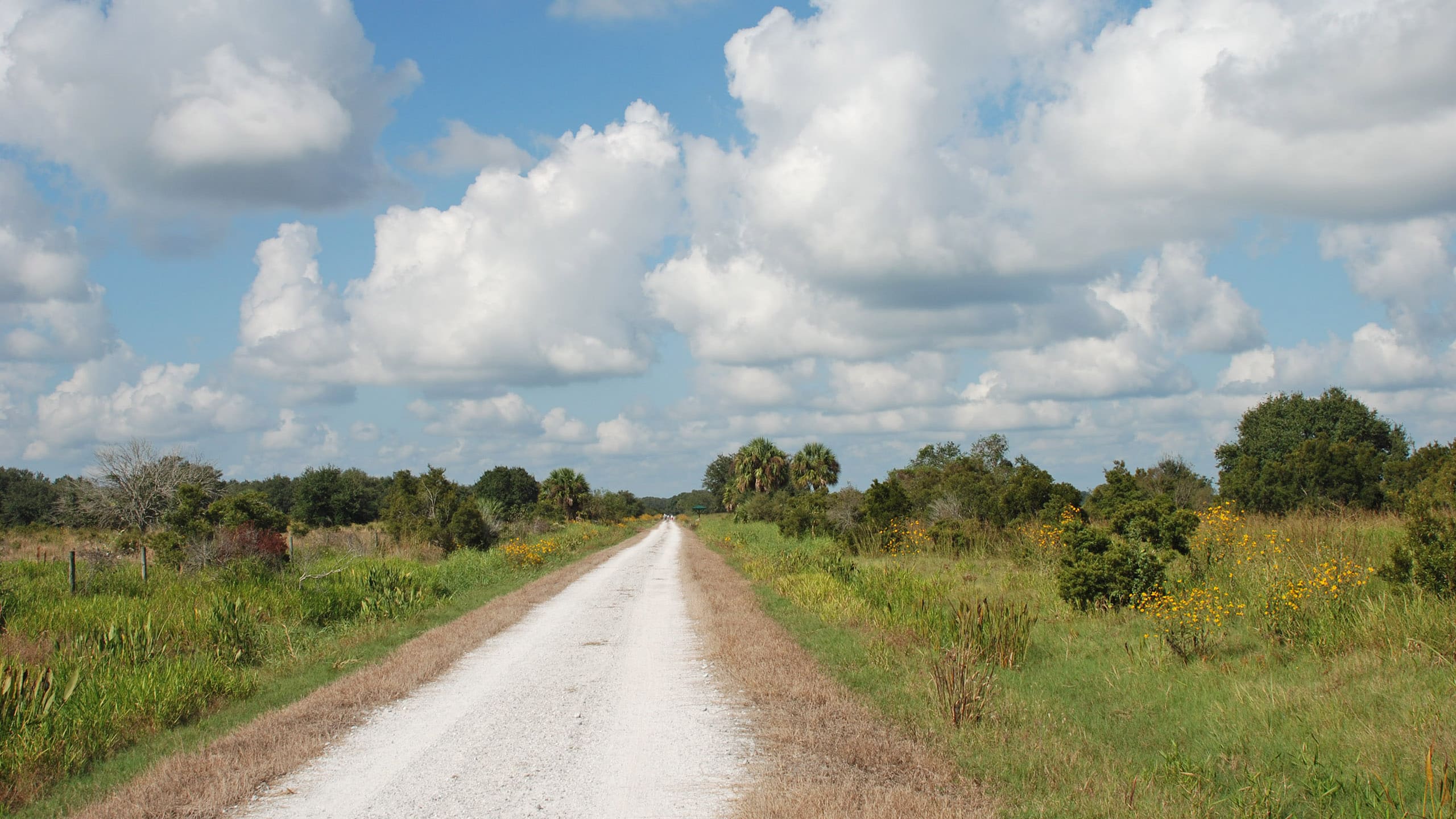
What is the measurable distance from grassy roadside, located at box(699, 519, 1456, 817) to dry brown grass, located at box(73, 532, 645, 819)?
5.01 metres

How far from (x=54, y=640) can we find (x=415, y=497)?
3252 cm

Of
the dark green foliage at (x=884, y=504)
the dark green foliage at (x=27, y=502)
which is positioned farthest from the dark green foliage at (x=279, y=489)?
Result: the dark green foliage at (x=884, y=504)

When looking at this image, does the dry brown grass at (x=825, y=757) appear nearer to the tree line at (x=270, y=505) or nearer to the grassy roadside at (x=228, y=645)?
the grassy roadside at (x=228, y=645)

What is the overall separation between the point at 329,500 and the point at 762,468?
38299mm

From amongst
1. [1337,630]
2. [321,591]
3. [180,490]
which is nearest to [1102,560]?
[1337,630]

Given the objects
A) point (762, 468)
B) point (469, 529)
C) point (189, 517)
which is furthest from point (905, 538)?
point (762, 468)

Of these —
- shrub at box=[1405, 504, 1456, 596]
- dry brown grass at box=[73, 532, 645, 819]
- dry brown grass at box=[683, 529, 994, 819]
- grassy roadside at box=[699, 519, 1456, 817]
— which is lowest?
grassy roadside at box=[699, 519, 1456, 817]

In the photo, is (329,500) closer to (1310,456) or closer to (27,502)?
(27,502)

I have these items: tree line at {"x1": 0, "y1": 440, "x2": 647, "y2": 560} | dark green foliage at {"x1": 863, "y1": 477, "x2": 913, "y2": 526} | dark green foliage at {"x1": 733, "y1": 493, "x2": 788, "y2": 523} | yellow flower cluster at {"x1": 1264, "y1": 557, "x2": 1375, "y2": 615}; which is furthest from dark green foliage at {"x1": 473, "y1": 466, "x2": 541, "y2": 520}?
yellow flower cluster at {"x1": 1264, "y1": 557, "x2": 1375, "y2": 615}

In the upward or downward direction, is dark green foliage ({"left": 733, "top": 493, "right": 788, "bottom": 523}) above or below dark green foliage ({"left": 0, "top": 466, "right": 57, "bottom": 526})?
below

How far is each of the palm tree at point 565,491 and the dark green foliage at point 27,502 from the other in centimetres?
3556

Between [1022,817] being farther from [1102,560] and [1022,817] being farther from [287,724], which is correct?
[1102,560]

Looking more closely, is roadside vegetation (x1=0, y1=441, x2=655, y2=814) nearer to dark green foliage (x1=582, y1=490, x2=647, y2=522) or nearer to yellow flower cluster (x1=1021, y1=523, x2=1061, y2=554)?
yellow flower cluster (x1=1021, y1=523, x2=1061, y2=554)

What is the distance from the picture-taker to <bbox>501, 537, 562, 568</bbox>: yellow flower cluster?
29.4 meters
